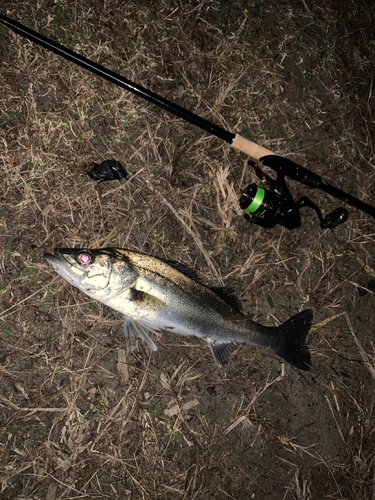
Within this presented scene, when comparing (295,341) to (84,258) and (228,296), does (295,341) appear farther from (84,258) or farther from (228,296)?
(84,258)

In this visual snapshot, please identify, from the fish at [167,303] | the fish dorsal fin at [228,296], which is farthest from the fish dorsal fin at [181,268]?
the fish dorsal fin at [228,296]

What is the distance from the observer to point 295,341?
12.1 ft

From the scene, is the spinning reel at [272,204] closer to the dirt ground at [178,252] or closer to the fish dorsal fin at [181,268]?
the dirt ground at [178,252]

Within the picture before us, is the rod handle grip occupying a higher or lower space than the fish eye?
higher

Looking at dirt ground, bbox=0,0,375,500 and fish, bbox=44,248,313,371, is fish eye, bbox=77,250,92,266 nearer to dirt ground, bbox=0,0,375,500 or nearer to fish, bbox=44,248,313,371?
fish, bbox=44,248,313,371

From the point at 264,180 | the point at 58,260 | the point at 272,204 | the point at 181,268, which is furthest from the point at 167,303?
the point at 264,180

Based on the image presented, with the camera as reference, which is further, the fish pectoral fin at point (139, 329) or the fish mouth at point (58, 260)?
the fish pectoral fin at point (139, 329)

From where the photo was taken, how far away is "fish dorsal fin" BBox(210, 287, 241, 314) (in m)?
3.56

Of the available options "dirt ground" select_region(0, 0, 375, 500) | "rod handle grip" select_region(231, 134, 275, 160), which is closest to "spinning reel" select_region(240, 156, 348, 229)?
"rod handle grip" select_region(231, 134, 275, 160)

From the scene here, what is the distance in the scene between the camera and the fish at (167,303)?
9.83 ft

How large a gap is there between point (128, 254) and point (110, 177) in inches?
41.5

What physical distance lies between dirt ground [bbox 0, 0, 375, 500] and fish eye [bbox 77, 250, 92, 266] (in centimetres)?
64

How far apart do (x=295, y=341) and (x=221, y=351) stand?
2.91 ft

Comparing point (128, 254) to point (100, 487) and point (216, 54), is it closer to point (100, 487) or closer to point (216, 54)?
point (100, 487)
